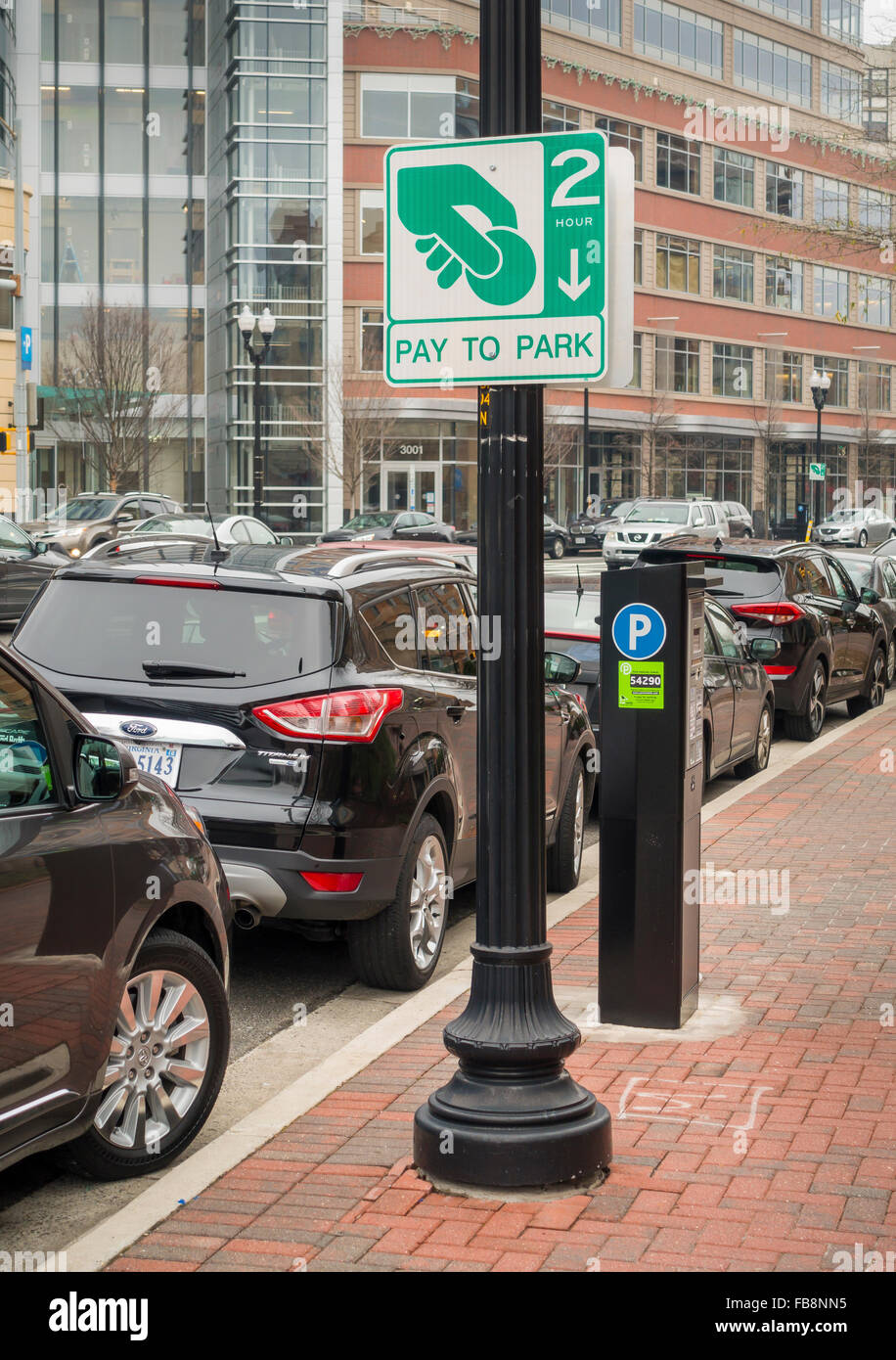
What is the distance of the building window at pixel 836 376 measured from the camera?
8025 centimetres

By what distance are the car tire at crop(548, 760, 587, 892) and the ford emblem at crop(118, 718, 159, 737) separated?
287 centimetres

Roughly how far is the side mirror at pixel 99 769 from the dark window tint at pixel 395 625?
2275 millimetres

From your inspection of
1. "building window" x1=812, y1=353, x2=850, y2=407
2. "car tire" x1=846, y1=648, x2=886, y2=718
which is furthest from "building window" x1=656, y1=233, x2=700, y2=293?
"car tire" x1=846, y1=648, x2=886, y2=718

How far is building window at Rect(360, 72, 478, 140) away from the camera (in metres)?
58.1

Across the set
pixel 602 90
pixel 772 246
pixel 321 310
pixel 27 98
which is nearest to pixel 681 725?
pixel 321 310

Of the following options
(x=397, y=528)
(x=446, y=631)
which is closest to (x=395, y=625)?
(x=446, y=631)

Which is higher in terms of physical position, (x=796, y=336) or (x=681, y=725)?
(x=796, y=336)

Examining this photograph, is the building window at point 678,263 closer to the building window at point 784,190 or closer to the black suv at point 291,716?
the building window at point 784,190

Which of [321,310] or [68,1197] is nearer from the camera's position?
[68,1197]

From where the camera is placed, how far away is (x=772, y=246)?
76.2 m

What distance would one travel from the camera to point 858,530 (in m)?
58.2
